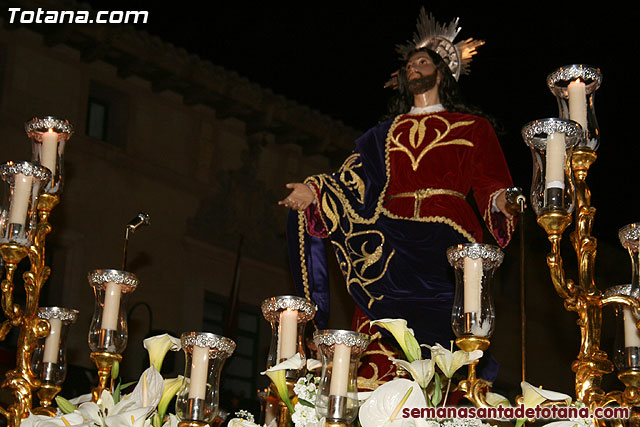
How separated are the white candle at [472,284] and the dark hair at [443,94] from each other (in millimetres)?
2142

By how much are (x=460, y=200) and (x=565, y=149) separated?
1.43m

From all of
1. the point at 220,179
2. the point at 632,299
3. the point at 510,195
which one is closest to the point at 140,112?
the point at 220,179

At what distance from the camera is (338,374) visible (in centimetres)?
303

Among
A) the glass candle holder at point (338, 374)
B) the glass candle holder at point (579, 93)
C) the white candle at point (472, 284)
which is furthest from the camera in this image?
the glass candle holder at point (579, 93)

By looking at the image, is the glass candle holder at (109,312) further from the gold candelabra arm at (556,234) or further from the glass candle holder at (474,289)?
the gold candelabra arm at (556,234)

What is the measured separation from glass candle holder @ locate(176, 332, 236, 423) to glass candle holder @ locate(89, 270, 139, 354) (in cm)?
68

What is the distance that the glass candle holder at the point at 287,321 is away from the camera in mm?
3844

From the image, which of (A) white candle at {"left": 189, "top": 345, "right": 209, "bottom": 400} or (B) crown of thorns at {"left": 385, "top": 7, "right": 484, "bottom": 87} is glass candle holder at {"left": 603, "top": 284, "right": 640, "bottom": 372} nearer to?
(A) white candle at {"left": 189, "top": 345, "right": 209, "bottom": 400}

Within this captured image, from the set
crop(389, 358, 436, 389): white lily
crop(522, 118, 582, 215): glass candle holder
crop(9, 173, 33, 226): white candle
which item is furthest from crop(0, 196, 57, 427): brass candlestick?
crop(522, 118, 582, 215): glass candle holder

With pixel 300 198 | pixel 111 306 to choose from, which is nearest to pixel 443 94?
pixel 300 198

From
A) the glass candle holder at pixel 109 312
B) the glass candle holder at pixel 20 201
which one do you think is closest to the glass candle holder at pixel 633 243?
the glass candle holder at pixel 109 312

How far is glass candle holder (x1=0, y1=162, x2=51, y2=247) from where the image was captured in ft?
13.4

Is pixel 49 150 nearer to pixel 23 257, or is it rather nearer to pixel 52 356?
pixel 23 257

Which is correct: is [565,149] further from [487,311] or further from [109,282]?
[109,282]
